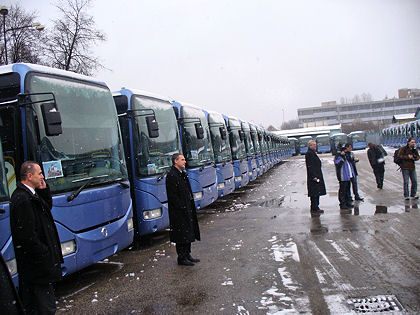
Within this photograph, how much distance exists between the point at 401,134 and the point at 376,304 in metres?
57.7

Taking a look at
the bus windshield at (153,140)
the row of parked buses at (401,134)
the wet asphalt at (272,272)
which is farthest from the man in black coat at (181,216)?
the row of parked buses at (401,134)

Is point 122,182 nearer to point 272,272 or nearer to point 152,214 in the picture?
point 152,214

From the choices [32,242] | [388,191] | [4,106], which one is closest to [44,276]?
[32,242]

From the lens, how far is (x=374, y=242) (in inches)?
287

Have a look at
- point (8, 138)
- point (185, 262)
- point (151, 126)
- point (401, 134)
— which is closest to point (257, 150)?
point (151, 126)

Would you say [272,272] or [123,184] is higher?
[123,184]

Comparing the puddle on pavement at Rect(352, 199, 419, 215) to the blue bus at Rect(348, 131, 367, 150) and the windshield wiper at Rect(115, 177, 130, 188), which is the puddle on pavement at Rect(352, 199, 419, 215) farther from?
the blue bus at Rect(348, 131, 367, 150)

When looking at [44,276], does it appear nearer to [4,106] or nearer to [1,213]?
[1,213]

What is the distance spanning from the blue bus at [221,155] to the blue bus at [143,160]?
17.7 ft

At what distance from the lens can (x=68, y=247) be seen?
5562mm

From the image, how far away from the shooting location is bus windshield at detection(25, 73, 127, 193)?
552cm

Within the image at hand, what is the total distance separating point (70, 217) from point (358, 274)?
4005mm

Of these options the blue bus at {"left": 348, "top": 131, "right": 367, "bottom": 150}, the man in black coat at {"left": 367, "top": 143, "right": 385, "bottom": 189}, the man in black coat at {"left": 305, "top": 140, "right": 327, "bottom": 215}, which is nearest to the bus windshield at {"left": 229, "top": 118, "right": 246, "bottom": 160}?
the man in black coat at {"left": 367, "top": 143, "right": 385, "bottom": 189}

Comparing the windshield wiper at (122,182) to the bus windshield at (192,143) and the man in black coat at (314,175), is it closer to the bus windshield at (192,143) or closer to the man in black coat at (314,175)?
the bus windshield at (192,143)
